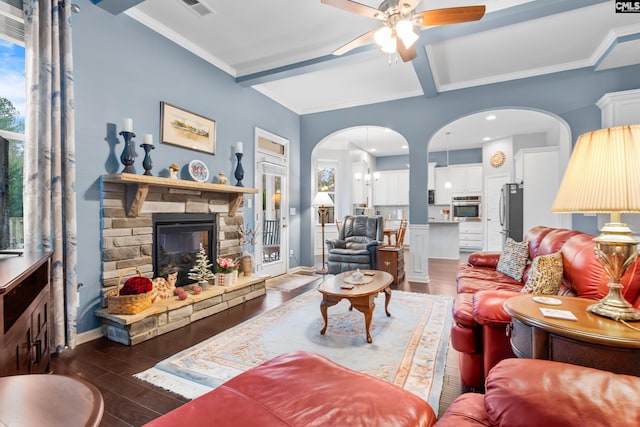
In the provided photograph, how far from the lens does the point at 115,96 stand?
9.50 feet

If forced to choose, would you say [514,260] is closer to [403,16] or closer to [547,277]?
[547,277]

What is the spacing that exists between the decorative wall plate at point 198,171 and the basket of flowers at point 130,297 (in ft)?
4.68

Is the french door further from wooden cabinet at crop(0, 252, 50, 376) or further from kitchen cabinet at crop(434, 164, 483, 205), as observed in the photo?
kitchen cabinet at crop(434, 164, 483, 205)

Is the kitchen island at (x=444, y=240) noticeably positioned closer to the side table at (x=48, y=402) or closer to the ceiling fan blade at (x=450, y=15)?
the ceiling fan blade at (x=450, y=15)

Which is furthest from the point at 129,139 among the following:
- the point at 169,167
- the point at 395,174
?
the point at 395,174

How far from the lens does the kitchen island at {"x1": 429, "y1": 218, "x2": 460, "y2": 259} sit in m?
7.20

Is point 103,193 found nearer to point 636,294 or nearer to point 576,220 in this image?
point 636,294

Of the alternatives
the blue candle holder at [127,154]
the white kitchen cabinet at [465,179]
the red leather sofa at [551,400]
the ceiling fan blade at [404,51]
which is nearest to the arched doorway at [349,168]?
the white kitchen cabinet at [465,179]

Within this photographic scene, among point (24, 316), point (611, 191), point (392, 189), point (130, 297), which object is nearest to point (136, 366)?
point (130, 297)

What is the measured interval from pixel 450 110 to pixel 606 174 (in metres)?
3.91

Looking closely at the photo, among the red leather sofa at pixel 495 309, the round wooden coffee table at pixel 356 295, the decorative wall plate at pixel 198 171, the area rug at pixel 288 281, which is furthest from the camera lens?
the area rug at pixel 288 281

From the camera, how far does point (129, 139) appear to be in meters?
2.88

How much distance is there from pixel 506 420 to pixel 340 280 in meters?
2.40

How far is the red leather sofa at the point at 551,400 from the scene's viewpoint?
0.60 m
